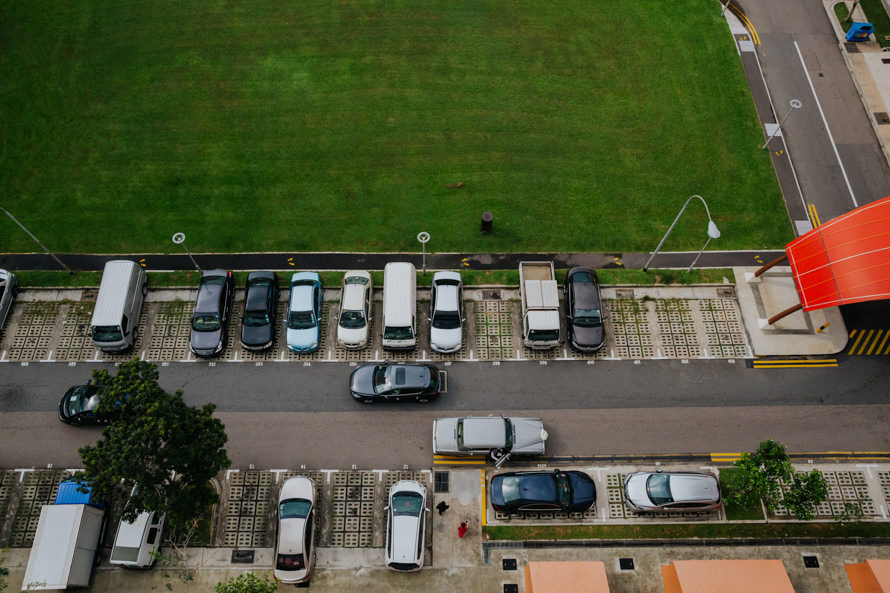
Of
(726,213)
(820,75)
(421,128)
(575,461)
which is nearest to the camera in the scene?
(575,461)

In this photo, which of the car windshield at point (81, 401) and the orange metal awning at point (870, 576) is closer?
the orange metal awning at point (870, 576)

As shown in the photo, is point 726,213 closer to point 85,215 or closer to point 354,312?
point 354,312

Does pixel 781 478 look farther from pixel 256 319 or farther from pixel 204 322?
pixel 204 322

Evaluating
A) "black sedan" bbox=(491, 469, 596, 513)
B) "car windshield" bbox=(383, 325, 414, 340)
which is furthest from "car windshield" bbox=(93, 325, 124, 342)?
"black sedan" bbox=(491, 469, 596, 513)

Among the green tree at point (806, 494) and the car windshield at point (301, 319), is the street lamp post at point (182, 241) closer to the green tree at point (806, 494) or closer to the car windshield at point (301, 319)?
the car windshield at point (301, 319)

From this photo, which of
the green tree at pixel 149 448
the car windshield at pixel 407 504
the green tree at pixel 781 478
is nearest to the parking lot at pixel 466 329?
the green tree at pixel 781 478

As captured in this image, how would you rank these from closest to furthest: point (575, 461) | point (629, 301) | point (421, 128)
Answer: point (575, 461) < point (629, 301) < point (421, 128)

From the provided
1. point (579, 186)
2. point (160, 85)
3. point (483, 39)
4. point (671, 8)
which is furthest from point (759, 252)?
point (160, 85)

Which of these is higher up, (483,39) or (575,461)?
(483,39)
